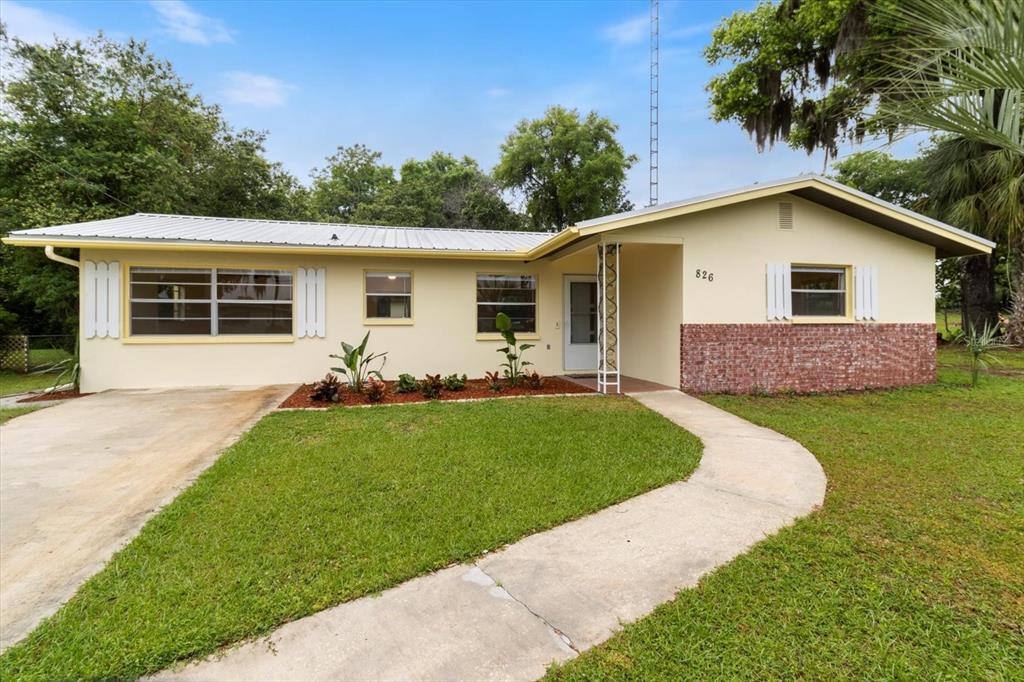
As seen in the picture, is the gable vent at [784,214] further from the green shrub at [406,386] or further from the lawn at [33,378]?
the lawn at [33,378]

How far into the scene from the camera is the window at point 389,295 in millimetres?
9883

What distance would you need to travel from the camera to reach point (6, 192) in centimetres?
1338

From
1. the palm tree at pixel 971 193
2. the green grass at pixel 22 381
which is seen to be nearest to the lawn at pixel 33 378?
the green grass at pixel 22 381

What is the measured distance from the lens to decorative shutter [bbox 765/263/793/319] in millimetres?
8633

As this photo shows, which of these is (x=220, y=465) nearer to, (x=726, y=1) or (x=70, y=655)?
(x=70, y=655)

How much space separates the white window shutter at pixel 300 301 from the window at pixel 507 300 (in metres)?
3.65

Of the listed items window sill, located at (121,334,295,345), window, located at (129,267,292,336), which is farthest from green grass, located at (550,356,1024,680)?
window, located at (129,267,292,336)

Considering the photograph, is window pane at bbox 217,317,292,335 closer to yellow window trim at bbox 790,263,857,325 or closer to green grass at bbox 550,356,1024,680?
green grass at bbox 550,356,1024,680

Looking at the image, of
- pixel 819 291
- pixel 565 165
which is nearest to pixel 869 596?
pixel 819 291

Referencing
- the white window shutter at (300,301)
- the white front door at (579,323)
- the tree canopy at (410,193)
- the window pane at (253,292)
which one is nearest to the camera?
the window pane at (253,292)

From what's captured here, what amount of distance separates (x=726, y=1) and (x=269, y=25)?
611 inches

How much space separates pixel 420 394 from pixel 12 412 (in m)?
6.04

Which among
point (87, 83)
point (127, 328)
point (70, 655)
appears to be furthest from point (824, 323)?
point (87, 83)

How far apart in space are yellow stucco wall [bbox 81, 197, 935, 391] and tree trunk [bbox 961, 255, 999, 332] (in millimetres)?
10706
